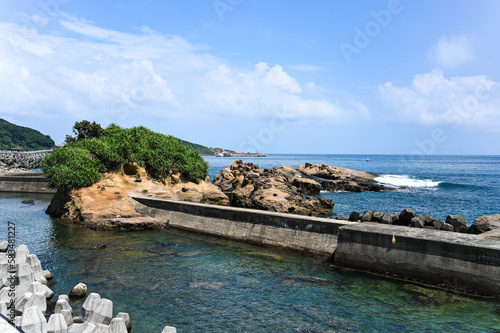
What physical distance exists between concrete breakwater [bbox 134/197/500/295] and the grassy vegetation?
29.9 ft

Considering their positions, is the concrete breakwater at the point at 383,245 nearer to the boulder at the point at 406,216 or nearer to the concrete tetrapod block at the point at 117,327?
the boulder at the point at 406,216

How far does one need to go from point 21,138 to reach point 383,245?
148m

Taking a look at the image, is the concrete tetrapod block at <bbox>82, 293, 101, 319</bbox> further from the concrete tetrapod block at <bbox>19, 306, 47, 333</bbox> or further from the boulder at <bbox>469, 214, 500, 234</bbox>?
the boulder at <bbox>469, 214, 500, 234</bbox>

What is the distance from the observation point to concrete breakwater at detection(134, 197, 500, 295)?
982cm

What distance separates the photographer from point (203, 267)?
1252 centimetres

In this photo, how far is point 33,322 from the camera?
6105 millimetres

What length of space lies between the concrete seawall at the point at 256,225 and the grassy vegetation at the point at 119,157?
453 cm

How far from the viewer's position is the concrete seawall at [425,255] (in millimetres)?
9688

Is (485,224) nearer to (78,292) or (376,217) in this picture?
(376,217)

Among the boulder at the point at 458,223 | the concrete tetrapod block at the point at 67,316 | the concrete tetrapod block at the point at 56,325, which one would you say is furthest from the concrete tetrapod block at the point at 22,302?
the boulder at the point at 458,223

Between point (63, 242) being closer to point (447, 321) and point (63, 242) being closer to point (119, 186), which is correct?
point (119, 186)

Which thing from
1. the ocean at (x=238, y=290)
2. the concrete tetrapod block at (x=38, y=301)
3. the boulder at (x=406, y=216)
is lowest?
the ocean at (x=238, y=290)

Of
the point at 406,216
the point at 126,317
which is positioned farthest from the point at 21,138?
the point at 126,317

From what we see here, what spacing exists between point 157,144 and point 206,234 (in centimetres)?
Answer: 1091
